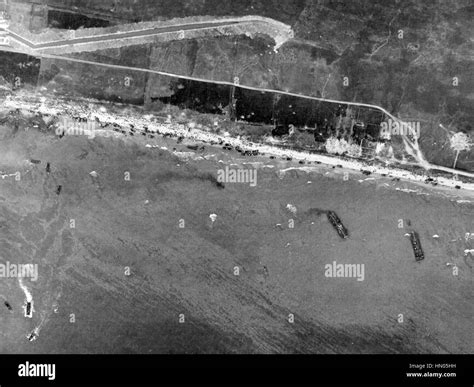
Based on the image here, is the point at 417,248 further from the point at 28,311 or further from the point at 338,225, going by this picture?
the point at 28,311

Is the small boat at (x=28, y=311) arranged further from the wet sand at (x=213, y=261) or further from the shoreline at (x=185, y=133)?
the shoreline at (x=185, y=133)

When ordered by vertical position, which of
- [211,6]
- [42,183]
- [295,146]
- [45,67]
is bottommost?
[42,183]

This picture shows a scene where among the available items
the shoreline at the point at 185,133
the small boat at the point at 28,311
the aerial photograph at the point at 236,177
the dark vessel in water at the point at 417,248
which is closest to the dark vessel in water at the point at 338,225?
the aerial photograph at the point at 236,177

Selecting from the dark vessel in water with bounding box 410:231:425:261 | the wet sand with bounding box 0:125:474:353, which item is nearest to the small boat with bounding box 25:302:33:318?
the wet sand with bounding box 0:125:474:353

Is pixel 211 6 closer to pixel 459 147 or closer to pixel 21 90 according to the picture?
pixel 21 90

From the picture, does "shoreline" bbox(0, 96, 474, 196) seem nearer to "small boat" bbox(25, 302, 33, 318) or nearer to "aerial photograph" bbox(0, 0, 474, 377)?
"aerial photograph" bbox(0, 0, 474, 377)

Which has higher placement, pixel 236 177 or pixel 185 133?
pixel 185 133

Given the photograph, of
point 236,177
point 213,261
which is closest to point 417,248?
point 236,177
